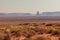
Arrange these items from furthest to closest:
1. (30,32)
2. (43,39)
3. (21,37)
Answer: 1. (30,32)
2. (21,37)
3. (43,39)

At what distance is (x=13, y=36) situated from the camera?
24.1 m

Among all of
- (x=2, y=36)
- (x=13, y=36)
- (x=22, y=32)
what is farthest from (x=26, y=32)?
(x=2, y=36)

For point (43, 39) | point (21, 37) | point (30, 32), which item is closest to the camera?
point (43, 39)

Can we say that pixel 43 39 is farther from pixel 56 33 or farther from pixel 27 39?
pixel 56 33

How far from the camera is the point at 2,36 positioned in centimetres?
2273

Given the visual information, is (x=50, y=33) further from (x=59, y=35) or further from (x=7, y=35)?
(x=7, y=35)

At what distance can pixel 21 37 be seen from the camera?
23766 millimetres

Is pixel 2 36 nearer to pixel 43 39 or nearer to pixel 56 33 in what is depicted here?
pixel 43 39

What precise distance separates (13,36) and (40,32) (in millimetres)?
3709

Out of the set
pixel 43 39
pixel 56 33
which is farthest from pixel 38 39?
pixel 56 33

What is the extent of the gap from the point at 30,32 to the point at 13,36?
2.21 m

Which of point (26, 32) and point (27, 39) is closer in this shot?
point (27, 39)

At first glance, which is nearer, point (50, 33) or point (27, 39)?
point (27, 39)

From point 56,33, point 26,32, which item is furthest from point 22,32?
point 56,33
